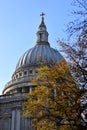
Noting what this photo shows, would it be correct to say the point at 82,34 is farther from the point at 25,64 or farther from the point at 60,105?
the point at 25,64

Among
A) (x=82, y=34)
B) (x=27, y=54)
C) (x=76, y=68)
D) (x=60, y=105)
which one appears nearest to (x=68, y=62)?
(x=76, y=68)

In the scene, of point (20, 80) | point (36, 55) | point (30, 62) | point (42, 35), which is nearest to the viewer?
point (20, 80)

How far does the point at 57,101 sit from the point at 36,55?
57.1 m

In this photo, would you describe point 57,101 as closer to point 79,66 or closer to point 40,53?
point 79,66

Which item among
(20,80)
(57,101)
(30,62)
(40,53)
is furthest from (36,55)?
(57,101)

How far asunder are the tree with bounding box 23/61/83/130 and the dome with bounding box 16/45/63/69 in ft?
173

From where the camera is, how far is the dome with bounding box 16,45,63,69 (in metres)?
83.8

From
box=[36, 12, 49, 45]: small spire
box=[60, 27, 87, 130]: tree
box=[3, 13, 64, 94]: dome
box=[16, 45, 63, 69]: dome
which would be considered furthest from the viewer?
box=[36, 12, 49, 45]: small spire

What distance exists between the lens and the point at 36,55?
278 feet

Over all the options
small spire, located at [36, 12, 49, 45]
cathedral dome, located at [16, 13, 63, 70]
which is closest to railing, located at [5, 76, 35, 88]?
cathedral dome, located at [16, 13, 63, 70]

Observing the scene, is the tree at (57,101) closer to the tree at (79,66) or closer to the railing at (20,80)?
the tree at (79,66)

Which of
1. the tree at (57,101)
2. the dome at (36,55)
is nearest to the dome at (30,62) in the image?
the dome at (36,55)

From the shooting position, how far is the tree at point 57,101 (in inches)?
1053

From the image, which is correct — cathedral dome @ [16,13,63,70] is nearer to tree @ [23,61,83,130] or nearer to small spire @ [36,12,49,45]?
small spire @ [36,12,49,45]
